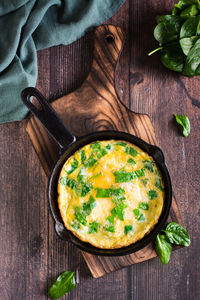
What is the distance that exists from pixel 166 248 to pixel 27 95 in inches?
53.5

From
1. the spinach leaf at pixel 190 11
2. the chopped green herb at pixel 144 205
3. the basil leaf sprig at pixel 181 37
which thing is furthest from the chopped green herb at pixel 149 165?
the spinach leaf at pixel 190 11

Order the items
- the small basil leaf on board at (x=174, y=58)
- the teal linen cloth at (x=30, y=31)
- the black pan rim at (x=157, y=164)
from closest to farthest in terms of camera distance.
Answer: the black pan rim at (x=157, y=164)
the teal linen cloth at (x=30, y=31)
the small basil leaf on board at (x=174, y=58)

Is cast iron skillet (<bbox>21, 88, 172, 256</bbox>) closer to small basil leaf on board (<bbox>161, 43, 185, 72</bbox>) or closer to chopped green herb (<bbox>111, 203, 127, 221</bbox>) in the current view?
chopped green herb (<bbox>111, 203, 127, 221</bbox>)

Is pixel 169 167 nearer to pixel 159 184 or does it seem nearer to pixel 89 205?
pixel 159 184

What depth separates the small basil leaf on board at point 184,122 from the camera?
8.72ft

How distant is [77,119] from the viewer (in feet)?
8.56

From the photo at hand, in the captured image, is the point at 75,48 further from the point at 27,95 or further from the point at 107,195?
the point at 107,195

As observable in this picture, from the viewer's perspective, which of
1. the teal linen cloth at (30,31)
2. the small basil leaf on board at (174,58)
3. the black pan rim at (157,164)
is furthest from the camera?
the small basil leaf on board at (174,58)

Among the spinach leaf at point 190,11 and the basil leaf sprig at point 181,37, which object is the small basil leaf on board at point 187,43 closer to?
the basil leaf sprig at point 181,37

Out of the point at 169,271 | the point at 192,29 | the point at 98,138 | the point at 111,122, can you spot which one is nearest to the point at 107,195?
the point at 98,138

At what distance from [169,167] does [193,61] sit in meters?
0.75

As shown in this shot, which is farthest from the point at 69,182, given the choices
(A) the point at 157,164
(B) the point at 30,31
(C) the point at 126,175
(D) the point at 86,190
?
(B) the point at 30,31

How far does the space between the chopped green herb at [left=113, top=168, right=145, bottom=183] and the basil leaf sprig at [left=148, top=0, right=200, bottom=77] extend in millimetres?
763

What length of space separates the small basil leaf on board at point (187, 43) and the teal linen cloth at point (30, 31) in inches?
20.8
